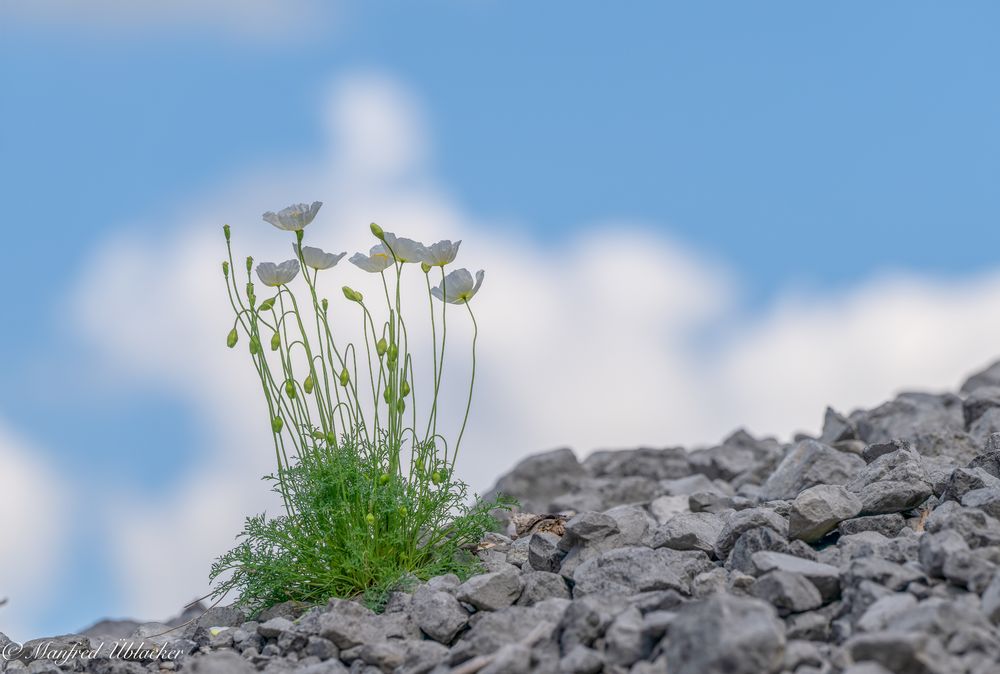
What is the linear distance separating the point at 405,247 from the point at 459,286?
265 mm

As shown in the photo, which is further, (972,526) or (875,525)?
(875,525)

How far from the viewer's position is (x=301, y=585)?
4715 mm

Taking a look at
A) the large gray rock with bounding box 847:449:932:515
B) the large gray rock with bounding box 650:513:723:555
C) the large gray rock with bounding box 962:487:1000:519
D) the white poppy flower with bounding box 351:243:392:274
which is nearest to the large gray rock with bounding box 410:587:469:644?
the large gray rock with bounding box 650:513:723:555

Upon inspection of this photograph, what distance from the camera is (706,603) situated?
3.12 meters

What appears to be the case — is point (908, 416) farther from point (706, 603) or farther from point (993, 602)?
point (706, 603)

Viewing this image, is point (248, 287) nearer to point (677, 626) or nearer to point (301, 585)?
point (301, 585)

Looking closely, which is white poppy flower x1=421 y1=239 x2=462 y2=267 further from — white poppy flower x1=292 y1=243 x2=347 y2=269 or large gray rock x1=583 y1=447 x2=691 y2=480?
large gray rock x1=583 y1=447 x2=691 y2=480

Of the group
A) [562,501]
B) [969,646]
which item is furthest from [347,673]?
[562,501]

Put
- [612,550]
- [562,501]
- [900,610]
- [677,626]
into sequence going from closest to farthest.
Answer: [677,626] < [900,610] < [612,550] < [562,501]

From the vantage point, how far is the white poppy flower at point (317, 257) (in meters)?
4.61

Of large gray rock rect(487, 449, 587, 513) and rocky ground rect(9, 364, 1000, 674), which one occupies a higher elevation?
large gray rock rect(487, 449, 587, 513)

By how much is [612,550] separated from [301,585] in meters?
1.33

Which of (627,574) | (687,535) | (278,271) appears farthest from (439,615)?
(278,271)

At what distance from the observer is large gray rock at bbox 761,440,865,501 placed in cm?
564
